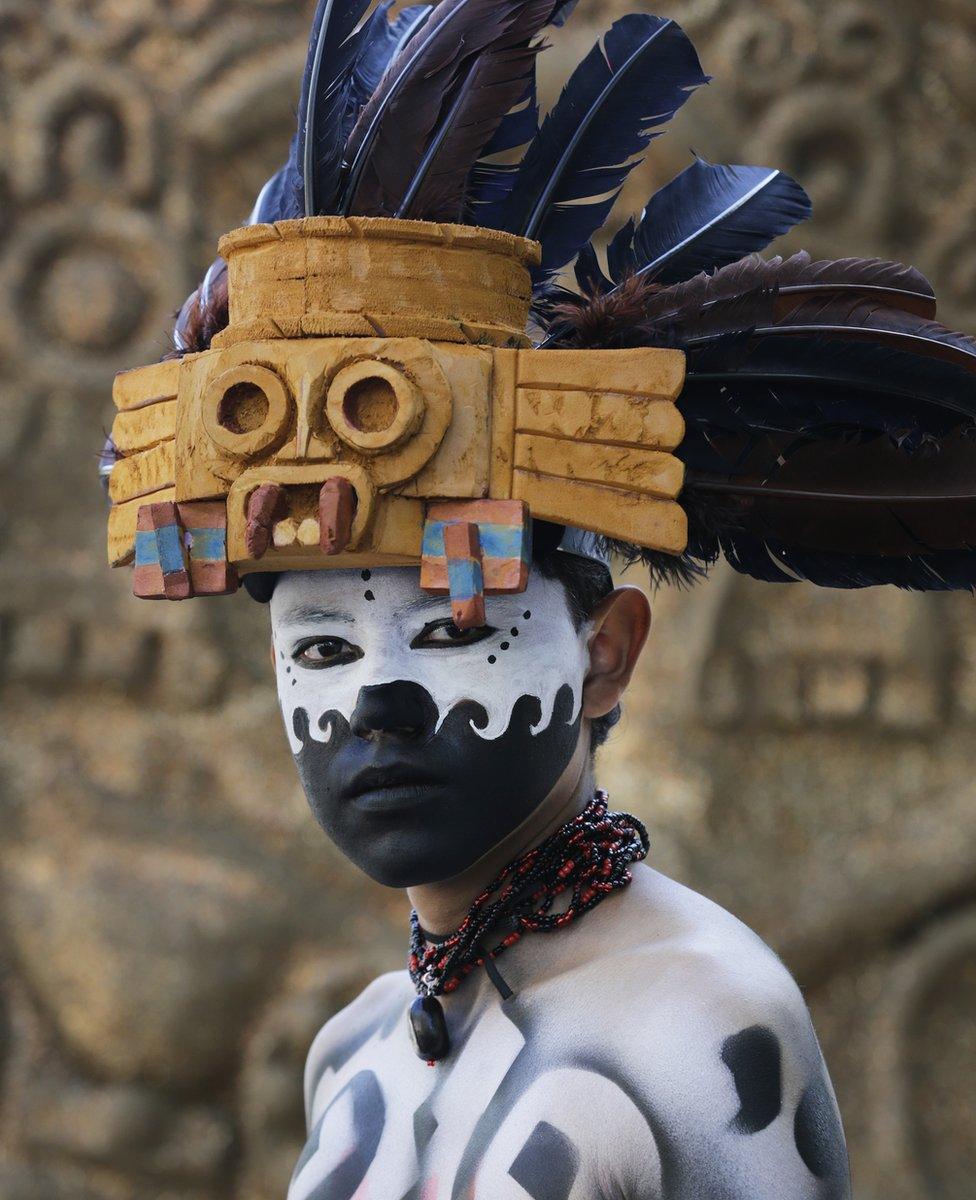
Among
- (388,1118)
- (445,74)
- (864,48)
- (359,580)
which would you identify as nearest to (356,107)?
(445,74)

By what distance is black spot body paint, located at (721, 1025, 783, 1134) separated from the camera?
1.50 meters

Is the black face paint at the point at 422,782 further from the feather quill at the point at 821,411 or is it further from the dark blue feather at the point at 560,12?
the dark blue feather at the point at 560,12

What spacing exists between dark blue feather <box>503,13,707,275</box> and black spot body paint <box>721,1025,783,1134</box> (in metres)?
0.90

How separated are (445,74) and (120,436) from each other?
1.75 ft

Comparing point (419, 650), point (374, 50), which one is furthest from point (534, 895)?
point (374, 50)

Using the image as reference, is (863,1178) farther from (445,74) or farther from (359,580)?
(445,74)

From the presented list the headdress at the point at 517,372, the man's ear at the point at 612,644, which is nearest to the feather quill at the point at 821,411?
the headdress at the point at 517,372

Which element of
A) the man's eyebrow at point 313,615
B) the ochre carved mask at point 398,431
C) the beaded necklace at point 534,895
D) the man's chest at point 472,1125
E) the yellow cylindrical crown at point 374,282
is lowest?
the man's chest at point 472,1125

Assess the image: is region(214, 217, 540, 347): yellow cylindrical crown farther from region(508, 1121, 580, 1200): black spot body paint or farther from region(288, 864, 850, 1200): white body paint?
region(508, 1121, 580, 1200): black spot body paint

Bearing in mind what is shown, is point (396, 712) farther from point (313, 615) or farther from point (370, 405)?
point (370, 405)

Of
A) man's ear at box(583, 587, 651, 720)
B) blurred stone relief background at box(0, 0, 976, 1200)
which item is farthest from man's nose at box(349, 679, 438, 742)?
blurred stone relief background at box(0, 0, 976, 1200)

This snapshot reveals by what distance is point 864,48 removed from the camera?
12.6 ft

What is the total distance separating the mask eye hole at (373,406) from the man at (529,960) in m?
0.17

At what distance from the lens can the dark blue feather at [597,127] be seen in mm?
1914
